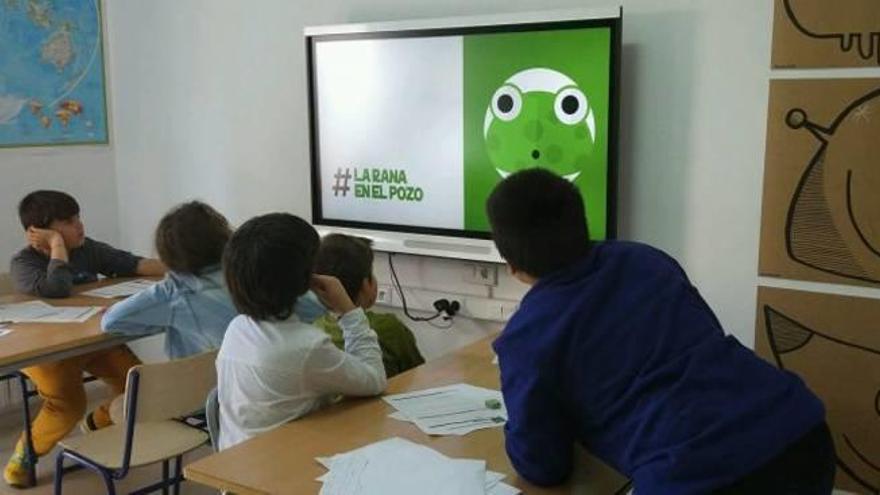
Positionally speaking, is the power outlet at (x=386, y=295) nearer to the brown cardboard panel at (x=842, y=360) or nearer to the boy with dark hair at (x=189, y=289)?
the boy with dark hair at (x=189, y=289)

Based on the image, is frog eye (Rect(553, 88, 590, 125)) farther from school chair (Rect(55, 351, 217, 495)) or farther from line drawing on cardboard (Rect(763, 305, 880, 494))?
school chair (Rect(55, 351, 217, 495))

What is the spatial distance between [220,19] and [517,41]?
1.71 metres

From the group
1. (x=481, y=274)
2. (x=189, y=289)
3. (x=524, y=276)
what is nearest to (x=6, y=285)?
(x=189, y=289)

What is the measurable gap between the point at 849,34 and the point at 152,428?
2507 mm

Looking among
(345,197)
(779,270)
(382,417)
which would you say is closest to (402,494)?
(382,417)

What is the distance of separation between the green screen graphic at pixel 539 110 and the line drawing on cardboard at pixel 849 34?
65 cm

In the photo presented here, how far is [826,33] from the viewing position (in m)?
2.47

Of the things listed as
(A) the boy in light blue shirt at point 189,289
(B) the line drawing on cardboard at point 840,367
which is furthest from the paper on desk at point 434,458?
(B) the line drawing on cardboard at point 840,367

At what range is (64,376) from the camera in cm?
346

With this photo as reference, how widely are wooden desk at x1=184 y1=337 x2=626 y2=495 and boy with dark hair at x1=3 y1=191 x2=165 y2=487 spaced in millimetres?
1656

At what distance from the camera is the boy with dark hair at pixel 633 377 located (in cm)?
147

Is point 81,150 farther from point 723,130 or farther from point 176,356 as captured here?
point 723,130

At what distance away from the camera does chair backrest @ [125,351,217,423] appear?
95.2 inches

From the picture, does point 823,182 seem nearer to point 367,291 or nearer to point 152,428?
point 367,291
